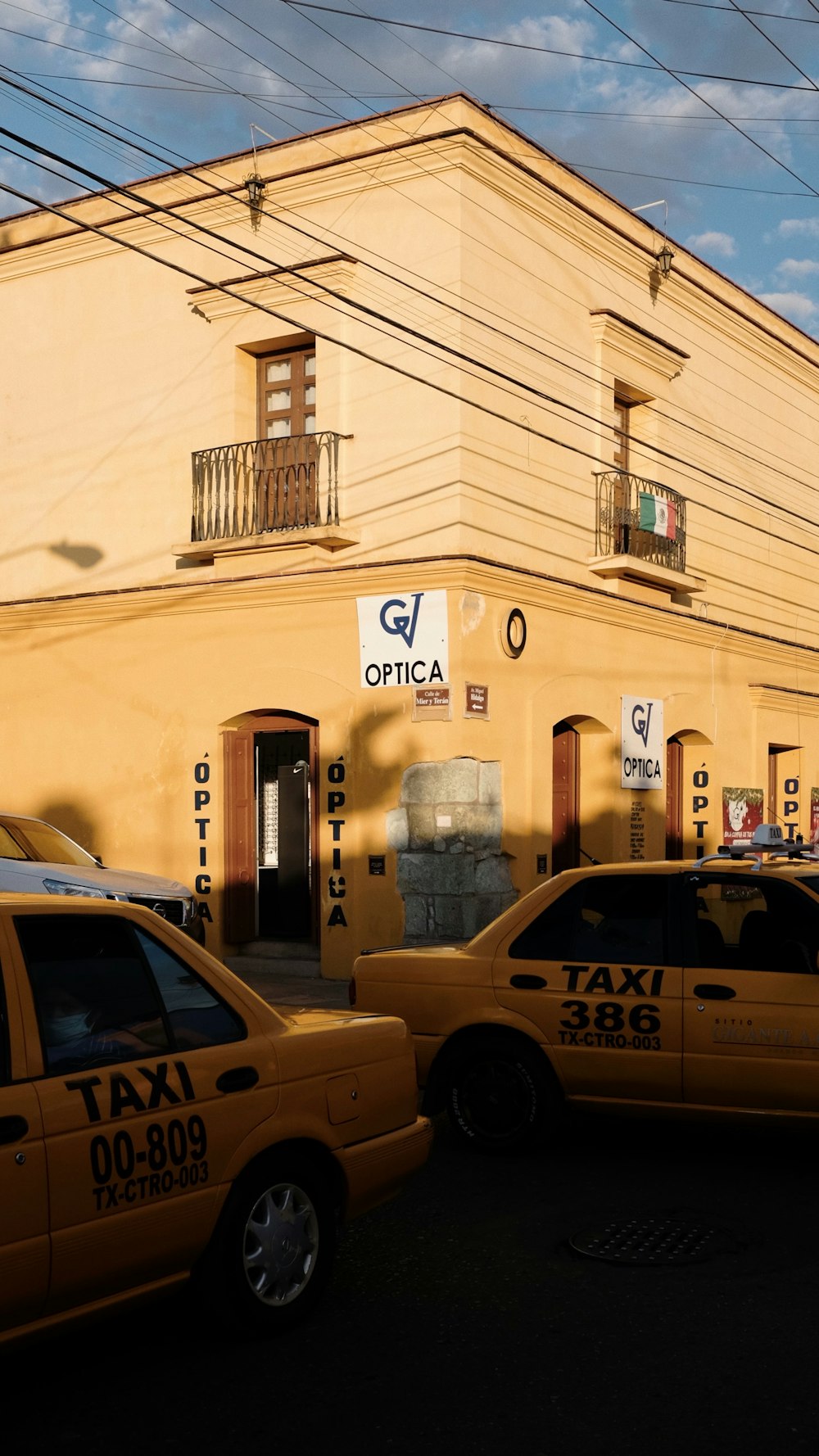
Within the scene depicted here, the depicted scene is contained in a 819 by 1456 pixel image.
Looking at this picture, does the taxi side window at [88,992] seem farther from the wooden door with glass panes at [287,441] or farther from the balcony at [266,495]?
the wooden door with glass panes at [287,441]

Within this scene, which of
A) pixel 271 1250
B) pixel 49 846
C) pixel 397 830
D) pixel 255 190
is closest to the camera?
pixel 271 1250

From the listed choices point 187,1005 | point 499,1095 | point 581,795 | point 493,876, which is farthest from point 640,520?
point 187,1005

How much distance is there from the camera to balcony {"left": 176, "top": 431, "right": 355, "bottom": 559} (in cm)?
1631

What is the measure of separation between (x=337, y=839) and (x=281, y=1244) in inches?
432

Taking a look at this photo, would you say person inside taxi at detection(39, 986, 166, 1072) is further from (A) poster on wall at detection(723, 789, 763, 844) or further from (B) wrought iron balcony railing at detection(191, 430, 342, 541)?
(A) poster on wall at detection(723, 789, 763, 844)

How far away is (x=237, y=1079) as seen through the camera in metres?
5.13

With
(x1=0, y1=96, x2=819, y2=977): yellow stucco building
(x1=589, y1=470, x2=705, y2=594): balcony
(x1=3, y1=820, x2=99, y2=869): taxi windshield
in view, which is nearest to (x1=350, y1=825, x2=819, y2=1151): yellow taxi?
(x1=3, y1=820, x2=99, y2=869): taxi windshield

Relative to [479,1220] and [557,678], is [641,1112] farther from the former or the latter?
[557,678]

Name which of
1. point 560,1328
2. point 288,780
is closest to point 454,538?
point 288,780

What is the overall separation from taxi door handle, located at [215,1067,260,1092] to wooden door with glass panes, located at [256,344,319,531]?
11.7 meters

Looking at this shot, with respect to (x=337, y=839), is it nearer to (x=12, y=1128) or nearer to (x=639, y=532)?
(x=639, y=532)

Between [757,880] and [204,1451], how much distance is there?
15.0ft

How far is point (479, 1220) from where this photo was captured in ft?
22.3

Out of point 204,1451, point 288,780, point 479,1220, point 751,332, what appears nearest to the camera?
point 204,1451
